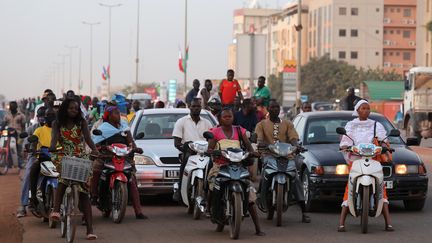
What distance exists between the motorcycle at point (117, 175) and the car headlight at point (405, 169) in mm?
3705

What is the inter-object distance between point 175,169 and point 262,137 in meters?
2.15

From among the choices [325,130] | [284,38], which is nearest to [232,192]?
[325,130]

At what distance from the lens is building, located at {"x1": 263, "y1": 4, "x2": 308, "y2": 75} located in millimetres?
139750

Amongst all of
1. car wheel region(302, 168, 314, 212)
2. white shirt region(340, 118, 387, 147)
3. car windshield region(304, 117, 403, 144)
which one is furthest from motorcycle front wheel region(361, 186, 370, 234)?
car windshield region(304, 117, 403, 144)

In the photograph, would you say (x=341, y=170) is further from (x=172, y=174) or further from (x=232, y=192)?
A: (x=232, y=192)

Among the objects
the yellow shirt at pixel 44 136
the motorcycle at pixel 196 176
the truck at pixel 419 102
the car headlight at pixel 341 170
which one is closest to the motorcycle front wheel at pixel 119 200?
the motorcycle at pixel 196 176

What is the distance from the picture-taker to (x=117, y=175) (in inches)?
536

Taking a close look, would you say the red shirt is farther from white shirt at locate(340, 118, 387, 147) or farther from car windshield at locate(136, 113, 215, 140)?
white shirt at locate(340, 118, 387, 147)

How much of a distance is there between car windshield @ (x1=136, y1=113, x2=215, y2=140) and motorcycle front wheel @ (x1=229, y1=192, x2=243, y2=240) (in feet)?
17.6

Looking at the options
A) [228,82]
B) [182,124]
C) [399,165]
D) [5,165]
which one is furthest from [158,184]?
[5,165]

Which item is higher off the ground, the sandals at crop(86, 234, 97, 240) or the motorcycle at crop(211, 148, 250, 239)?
the motorcycle at crop(211, 148, 250, 239)

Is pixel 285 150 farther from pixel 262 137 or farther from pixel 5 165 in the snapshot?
pixel 5 165

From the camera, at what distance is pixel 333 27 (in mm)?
127375

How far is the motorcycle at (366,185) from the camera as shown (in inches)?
489
